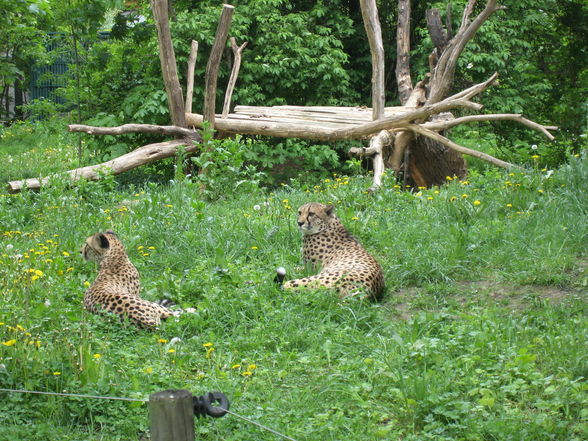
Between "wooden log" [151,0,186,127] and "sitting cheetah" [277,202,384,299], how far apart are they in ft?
16.3

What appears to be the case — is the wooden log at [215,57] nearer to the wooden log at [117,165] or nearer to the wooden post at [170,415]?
the wooden log at [117,165]

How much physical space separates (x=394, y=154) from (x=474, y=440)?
321 inches

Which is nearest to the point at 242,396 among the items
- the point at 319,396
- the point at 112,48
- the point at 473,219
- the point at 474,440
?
the point at 319,396

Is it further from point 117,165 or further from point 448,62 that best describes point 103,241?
point 448,62

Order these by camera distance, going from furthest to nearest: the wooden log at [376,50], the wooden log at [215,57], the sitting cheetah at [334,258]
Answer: the wooden log at [215,57] → the wooden log at [376,50] → the sitting cheetah at [334,258]

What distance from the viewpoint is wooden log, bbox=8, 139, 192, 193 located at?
923 centimetres

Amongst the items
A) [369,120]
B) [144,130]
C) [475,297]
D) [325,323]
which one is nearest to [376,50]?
[369,120]

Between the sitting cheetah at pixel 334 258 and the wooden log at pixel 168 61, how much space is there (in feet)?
16.3

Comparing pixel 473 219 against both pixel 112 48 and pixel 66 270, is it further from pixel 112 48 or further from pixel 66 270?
pixel 112 48

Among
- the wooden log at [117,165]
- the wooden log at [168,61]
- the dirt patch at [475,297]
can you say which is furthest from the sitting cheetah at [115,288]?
the wooden log at [168,61]

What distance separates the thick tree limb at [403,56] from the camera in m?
13.8

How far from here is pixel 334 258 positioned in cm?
623

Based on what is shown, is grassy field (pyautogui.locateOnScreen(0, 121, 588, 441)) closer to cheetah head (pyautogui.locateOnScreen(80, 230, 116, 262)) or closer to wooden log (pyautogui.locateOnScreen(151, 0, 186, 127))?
cheetah head (pyautogui.locateOnScreen(80, 230, 116, 262))

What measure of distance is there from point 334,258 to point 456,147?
4.22m
